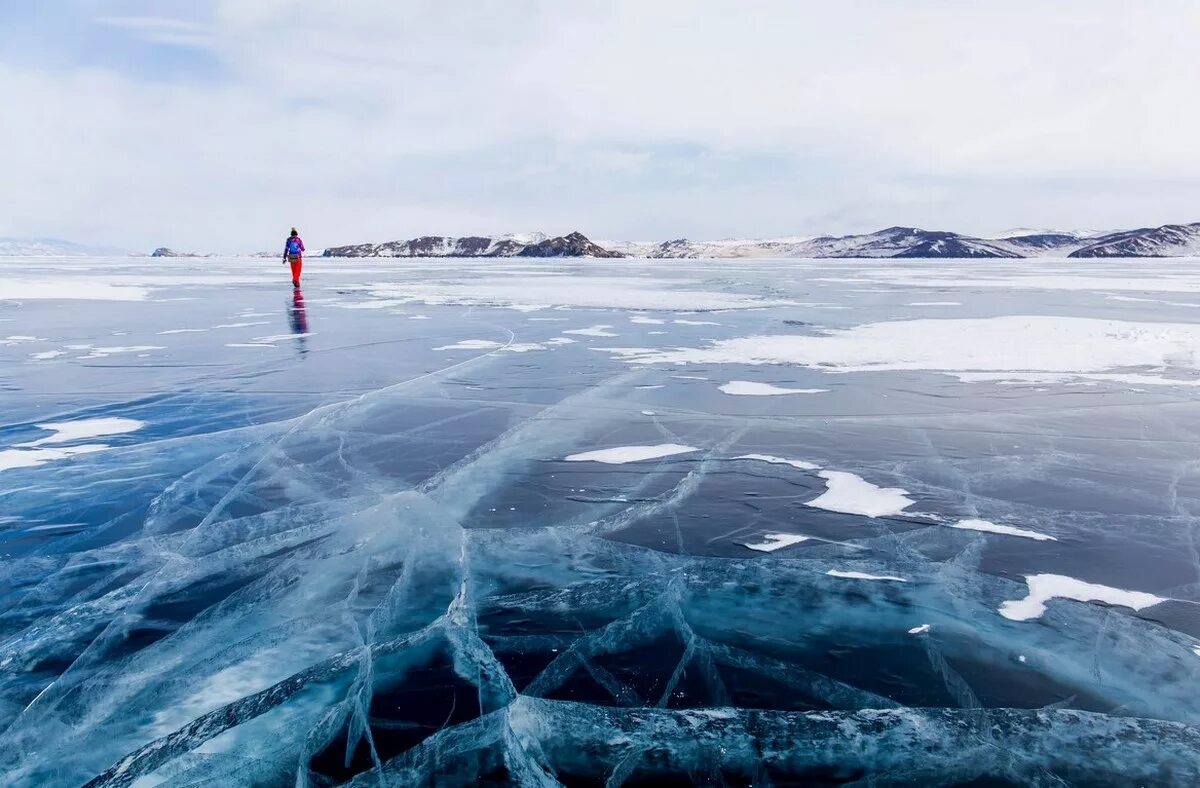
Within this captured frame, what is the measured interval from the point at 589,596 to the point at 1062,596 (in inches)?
75.8

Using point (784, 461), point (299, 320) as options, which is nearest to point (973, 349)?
point (784, 461)

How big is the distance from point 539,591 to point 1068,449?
3.84m

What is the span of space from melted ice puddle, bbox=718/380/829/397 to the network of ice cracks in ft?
9.32

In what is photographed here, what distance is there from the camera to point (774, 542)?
11.2 feet

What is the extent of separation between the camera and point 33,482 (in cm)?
425

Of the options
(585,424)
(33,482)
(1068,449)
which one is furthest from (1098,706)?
(33,482)

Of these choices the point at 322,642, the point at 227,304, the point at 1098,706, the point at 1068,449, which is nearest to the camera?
the point at 1098,706

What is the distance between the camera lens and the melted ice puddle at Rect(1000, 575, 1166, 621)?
2797 mm

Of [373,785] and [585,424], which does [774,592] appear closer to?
[373,785]

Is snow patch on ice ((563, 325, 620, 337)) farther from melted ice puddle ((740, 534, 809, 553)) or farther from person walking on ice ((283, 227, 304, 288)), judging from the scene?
person walking on ice ((283, 227, 304, 288))

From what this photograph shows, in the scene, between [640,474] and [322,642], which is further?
[640,474]

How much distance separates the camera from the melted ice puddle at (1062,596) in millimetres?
2797

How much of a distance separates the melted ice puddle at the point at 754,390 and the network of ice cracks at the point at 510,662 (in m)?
2.84

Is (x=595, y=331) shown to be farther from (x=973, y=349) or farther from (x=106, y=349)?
(x=106, y=349)
